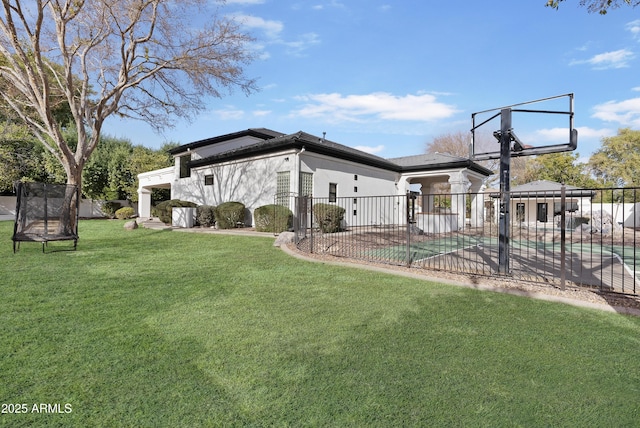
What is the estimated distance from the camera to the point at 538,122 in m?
7.46

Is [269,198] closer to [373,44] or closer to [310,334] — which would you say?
[373,44]

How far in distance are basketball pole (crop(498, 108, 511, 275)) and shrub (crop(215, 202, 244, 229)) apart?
11601 mm

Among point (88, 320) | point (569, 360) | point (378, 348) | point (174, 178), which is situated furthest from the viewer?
point (174, 178)

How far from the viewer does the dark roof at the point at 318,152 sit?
44.7ft

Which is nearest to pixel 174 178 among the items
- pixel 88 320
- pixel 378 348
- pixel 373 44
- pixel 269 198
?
pixel 269 198

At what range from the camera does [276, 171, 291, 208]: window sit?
13.7m

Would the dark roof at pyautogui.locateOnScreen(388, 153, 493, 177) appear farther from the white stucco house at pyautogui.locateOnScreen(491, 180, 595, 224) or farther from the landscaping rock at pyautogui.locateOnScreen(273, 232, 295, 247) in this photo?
the landscaping rock at pyautogui.locateOnScreen(273, 232, 295, 247)

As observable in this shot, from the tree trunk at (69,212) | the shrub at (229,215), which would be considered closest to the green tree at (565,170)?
the shrub at (229,215)

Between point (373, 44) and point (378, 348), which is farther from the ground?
point (373, 44)

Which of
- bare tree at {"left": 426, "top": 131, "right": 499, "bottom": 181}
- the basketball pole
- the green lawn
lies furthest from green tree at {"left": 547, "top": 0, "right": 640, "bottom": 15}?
bare tree at {"left": 426, "top": 131, "right": 499, "bottom": 181}

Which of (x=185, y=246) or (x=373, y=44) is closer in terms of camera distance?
(x=185, y=246)

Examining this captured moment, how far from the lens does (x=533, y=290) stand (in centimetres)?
450

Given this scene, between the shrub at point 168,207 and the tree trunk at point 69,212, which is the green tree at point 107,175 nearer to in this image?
the shrub at point 168,207

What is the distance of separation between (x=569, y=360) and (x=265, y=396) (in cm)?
254
